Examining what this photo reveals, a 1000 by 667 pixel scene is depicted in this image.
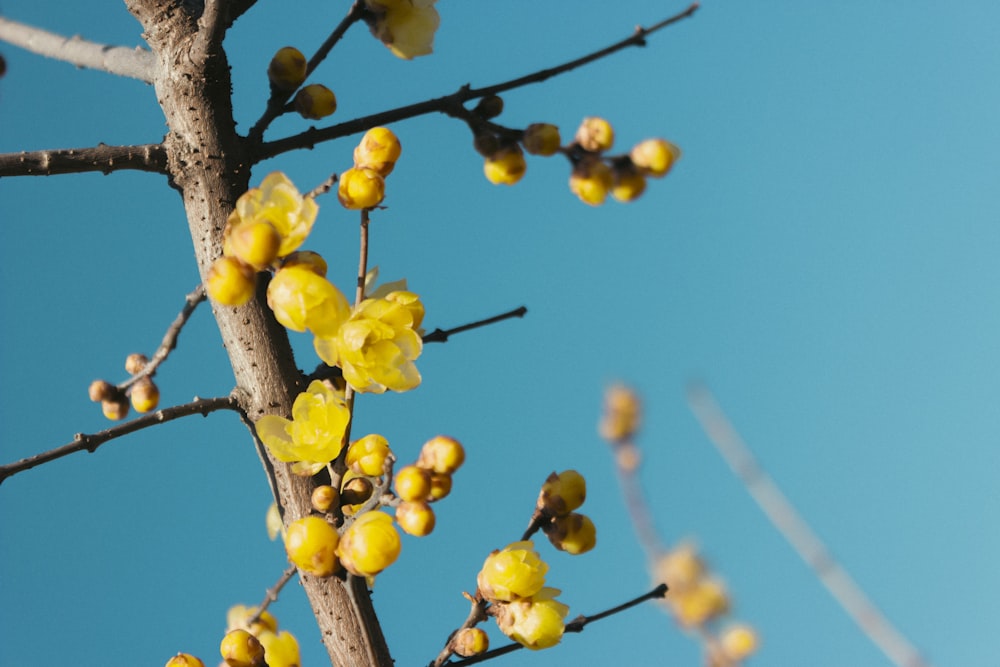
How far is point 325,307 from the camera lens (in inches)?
49.8

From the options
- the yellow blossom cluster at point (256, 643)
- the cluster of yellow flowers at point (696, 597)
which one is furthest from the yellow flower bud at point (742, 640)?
the yellow blossom cluster at point (256, 643)

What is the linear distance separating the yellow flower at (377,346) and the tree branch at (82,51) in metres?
0.73

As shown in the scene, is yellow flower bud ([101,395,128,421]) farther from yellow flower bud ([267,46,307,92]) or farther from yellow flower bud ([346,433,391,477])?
yellow flower bud ([267,46,307,92])

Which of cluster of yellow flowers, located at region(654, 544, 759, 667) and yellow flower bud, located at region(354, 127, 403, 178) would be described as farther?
A: cluster of yellow flowers, located at region(654, 544, 759, 667)

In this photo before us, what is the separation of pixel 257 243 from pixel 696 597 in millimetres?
3338

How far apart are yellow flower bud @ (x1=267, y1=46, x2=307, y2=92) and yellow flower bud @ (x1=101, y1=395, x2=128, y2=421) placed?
772mm

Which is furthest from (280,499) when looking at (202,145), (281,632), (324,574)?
(202,145)

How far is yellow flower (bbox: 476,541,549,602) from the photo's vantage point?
1.37 metres

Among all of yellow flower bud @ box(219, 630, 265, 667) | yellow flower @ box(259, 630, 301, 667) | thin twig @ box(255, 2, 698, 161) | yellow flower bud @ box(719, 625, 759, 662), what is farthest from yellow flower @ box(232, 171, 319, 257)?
yellow flower bud @ box(719, 625, 759, 662)

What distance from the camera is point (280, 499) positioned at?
1.47 meters

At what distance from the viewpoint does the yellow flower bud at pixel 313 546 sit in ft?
3.98

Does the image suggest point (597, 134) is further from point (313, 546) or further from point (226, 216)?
point (313, 546)

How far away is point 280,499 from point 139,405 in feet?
1.84

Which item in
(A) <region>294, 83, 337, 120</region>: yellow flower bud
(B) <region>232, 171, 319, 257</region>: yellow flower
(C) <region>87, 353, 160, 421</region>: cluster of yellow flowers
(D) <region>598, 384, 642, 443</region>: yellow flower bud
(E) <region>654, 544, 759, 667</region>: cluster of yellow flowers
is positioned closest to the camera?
(B) <region>232, 171, 319, 257</region>: yellow flower
